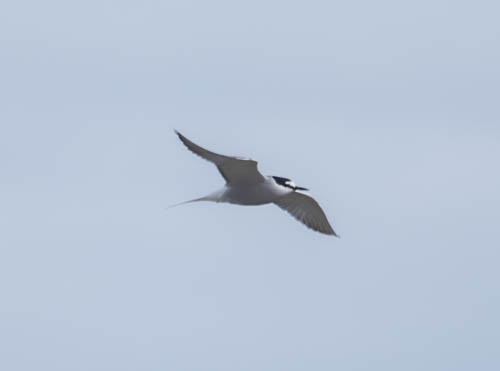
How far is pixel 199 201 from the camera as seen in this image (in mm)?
48125

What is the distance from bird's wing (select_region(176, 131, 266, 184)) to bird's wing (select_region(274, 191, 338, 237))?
3639mm

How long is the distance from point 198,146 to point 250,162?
1.98 meters

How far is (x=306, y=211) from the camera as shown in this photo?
52625 millimetres

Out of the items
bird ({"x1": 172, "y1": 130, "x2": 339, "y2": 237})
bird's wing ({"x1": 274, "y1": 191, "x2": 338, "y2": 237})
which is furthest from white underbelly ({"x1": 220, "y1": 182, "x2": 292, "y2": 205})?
bird's wing ({"x1": 274, "y1": 191, "x2": 338, "y2": 237})

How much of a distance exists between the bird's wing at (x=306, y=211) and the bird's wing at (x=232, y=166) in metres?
3.64

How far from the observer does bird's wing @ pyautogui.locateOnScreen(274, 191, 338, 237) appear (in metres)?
52.2

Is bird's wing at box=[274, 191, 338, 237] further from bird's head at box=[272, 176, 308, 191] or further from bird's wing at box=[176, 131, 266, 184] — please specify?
bird's wing at box=[176, 131, 266, 184]

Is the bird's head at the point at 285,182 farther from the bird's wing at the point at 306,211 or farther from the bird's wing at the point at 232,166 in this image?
the bird's wing at the point at 306,211

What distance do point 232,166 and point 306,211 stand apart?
5.51 meters

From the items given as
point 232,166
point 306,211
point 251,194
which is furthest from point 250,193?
point 306,211

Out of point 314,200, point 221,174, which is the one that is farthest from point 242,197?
point 314,200

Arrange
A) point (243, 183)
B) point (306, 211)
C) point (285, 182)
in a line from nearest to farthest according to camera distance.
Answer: point (243, 183)
point (285, 182)
point (306, 211)

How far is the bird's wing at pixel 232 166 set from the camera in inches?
1811

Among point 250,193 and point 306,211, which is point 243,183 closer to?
point 250,193
